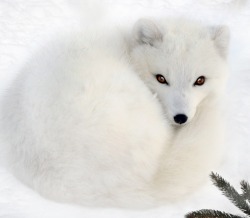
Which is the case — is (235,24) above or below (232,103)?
above

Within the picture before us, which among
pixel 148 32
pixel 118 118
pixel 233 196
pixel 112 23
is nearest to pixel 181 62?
pixel 148 32

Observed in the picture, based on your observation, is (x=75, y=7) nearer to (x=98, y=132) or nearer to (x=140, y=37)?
(x=140, y=37)

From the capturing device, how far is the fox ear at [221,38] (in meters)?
2.84

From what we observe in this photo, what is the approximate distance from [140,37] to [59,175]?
3.05ft

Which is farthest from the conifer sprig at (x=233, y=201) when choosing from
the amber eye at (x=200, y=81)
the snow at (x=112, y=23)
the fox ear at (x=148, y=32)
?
the fox ear at (x=148, y=32)

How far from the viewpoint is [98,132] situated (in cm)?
235

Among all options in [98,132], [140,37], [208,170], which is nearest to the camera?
[98,132]

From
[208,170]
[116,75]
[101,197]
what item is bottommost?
[101,197]

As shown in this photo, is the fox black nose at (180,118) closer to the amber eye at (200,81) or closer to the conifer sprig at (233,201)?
the amber eye at (200,81)

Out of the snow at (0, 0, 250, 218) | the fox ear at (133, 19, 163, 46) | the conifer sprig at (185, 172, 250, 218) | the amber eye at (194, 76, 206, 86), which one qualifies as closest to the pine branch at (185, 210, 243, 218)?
the conifer sprig at (185, 172, 250, 218)

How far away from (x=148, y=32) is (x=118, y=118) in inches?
24.7

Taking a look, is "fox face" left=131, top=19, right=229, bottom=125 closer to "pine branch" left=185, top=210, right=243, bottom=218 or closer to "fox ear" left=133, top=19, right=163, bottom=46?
"fox ear" left=133, top=19, right=163, bottom=46

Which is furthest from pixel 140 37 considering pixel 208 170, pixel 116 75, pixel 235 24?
pixel 235 24

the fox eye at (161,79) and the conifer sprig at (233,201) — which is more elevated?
the fox eye at (161,79)
